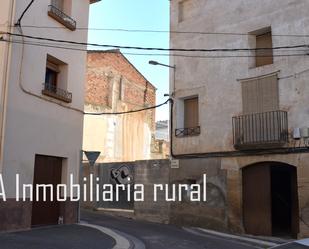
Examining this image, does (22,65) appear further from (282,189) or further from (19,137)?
(282,189)

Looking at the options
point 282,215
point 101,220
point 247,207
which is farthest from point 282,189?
point 101,220

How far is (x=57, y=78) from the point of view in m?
14.2

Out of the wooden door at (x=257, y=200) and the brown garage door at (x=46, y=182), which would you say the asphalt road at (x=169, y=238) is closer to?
the wooden door at (x=257, y=200)

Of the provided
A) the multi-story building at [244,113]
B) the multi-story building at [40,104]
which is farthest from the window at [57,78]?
the multi-story building at [244,113]

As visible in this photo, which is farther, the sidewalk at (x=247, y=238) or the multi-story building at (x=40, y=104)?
the sidewalk at (x=247, y=238)

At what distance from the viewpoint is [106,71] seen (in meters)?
27.7

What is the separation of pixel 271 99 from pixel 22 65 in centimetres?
761

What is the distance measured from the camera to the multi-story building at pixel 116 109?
26266mm

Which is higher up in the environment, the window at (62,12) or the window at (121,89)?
the window at (121,89)

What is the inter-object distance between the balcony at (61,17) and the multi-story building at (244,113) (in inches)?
185

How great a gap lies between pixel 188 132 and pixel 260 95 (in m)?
3.42

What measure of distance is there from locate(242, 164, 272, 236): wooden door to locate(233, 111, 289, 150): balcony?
87cm

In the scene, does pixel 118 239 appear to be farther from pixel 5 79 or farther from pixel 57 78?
pixel 57 78

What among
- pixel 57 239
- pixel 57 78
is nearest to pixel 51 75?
pixel 57 78
